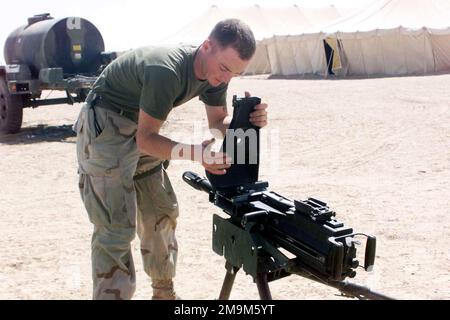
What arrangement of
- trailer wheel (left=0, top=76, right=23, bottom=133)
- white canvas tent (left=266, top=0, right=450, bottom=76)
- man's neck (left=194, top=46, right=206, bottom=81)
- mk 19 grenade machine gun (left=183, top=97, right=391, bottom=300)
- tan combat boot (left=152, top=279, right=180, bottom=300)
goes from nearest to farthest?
mk 19 grenade machine gun (left=183, top=97, right=391, bottom=300) < man's neck (left=194, top=46, right=206, bottom=81) < tan combat boot (left=152, top=279, right=180, bottom=300) < trailer wheel (left=0, top=76, right=23, bottom=133) < white canvas tent (left=266, top=0, right=450, bottom=76)

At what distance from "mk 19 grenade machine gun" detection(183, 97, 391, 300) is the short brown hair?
0.23 metres

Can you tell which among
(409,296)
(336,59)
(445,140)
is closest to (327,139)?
(445,140)

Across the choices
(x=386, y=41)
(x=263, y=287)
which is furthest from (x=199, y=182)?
(x=386, y=41)

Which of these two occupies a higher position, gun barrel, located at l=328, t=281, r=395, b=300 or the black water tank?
the black water tank

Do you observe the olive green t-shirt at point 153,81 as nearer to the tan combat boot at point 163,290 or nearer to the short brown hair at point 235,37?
the short brown hair at point 235,37

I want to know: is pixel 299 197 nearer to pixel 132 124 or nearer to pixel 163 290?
pixel 163 290

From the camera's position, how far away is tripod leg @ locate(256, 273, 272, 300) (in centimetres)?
229

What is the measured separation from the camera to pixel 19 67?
1041 cm

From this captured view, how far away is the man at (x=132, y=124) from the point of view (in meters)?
2.46

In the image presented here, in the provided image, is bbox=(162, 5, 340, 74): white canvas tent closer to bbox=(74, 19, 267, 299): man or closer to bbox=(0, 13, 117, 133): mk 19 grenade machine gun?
bbox=(0, 13, 117, 133): mk 19 grenade machine gun

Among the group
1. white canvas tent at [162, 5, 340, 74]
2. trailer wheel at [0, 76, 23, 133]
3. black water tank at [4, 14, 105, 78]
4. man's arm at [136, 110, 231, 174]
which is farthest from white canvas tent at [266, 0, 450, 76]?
man's arm at [136, 110, 231, 174]

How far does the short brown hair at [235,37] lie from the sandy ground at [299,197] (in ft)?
5.46

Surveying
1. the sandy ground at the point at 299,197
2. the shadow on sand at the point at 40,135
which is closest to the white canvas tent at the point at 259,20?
the shadow on sand at the point at 40,135

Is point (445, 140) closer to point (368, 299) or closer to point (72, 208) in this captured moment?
point (72, 208)
